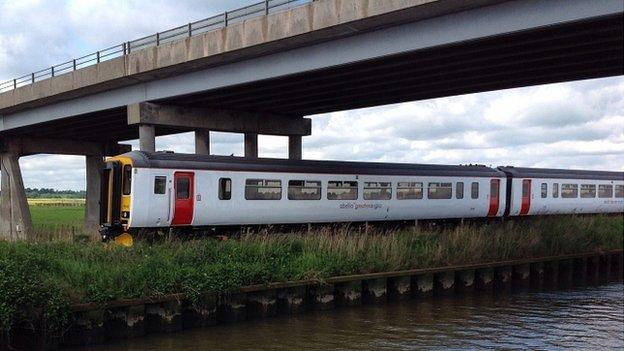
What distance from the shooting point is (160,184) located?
1841 centimetres

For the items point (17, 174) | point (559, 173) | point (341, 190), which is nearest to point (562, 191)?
point (559, 173)

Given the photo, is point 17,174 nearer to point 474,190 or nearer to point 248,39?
point 248,39

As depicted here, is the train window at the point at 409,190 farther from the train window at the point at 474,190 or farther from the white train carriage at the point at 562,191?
the white train carriage at the point at 562,191

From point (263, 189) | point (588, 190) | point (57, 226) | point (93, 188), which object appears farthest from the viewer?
point (93, 188)

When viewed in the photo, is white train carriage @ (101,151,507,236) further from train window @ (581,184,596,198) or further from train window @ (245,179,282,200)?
train window @ (581,184,596,198)

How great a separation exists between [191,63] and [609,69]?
14.6 metres

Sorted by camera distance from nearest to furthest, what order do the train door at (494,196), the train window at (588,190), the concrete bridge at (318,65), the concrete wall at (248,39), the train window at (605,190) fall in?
1. the concrete bridge at (318,65)
2. the concrete wall at (248,39)
3. the train door at (494,196)
4. the train window at (588,190)
5. the train window at (605,190)

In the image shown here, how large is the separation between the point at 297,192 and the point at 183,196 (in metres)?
4.29

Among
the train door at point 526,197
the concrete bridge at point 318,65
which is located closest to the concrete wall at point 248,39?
the concrete bridge at point 318,65

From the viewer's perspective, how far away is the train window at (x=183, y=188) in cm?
1866

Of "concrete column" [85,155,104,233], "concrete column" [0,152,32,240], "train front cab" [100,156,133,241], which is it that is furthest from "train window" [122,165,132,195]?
"concrete column" [85,155,104,233]

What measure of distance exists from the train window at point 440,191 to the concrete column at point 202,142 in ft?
35.9

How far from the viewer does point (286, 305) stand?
15102 millimetres

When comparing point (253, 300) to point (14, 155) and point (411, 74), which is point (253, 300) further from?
point (14, 155)
